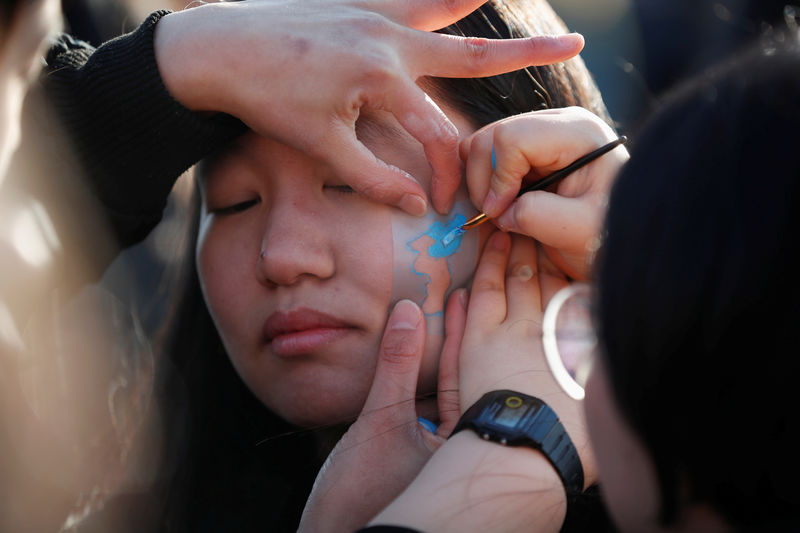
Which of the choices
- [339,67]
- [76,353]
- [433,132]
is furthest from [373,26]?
[76,353]

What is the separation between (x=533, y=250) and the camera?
4.37 ft

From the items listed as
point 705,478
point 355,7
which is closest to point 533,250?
point 355,7

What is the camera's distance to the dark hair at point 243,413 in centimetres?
138

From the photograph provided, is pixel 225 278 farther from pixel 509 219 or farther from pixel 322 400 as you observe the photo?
pixel 509 219

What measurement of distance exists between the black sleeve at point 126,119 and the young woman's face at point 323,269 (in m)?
0.11

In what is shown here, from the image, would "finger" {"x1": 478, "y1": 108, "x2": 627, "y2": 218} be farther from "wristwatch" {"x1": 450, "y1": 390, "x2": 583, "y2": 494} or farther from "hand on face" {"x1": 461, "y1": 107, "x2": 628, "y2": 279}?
"wristwatch" {"x1": 450, "y1": 390, "x2": 583, "y2": 494}

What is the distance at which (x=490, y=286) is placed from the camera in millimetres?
1262

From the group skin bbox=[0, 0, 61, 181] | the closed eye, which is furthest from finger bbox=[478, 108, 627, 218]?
skin bbox=[0, 0, 61, 181]

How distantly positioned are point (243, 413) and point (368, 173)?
2.61ft

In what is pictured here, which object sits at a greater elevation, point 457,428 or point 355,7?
point 355,7

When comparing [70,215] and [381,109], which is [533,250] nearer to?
[381,109]

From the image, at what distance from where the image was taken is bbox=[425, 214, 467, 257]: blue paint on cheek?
1255 millimetres

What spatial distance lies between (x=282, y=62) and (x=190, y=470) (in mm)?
1016

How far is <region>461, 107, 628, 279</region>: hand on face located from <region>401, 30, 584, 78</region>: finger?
102 millimetres
